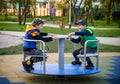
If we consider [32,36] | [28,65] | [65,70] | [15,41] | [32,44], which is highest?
[32,36]

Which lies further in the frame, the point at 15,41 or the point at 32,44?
the point at 15,41

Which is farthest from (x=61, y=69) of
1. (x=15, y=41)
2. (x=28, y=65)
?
(x=15, y=41)

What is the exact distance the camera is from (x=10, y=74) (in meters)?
8.73

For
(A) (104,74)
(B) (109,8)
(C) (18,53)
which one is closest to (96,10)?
(B) (109,8)

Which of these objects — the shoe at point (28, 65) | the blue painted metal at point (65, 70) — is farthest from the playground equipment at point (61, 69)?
the shoe at point (28, 65)

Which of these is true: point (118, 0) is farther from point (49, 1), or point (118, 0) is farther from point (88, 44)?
point (88, 44)

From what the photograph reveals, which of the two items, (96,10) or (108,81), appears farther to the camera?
(96,10)

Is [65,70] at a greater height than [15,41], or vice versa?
[65,70]

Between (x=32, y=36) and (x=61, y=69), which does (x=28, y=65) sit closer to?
(x=32, y=36)

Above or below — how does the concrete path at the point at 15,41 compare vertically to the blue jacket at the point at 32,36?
below

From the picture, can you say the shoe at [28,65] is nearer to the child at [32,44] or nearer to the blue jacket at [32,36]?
the child at [32,44]

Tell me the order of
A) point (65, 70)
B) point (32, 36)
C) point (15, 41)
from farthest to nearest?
point (15, 41) → point (65, 70) → point (32, 36)

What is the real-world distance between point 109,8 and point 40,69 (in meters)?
31.8

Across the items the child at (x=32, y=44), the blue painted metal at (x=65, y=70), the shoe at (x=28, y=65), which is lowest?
the blue painted metal at (x=65, y=70)
